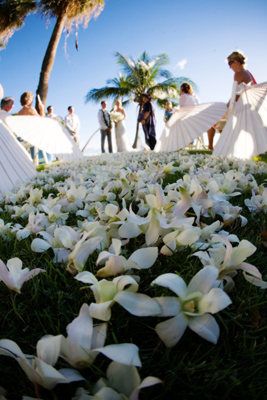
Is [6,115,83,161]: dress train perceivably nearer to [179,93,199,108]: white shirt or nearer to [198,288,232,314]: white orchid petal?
[179,93,199,108]: white shirt

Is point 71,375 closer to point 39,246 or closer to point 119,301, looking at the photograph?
point 119,301

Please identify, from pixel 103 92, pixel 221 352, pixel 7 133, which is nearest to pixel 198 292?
pixel 221 352

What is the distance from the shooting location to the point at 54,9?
1234 centimetres

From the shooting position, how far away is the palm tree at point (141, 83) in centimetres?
2112

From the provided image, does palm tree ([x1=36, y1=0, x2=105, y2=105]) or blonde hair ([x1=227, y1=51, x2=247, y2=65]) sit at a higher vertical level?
palm tree ([x1=36, y1=0, x2=105, y2=105])

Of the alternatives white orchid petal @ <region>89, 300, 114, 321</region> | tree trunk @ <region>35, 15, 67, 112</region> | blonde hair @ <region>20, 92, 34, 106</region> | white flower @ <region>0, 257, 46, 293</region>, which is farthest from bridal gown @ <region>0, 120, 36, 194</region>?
tree trunk @ <region>35, 15, 67, 112</region>

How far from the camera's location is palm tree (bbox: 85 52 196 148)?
21.1 metres

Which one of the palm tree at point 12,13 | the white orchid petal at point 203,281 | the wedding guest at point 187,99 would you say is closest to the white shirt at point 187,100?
the wedding guest at point 187,99

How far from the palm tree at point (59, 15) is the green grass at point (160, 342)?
10.0 meters

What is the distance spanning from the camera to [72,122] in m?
10.5

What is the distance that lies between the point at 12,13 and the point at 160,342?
63.9 feet

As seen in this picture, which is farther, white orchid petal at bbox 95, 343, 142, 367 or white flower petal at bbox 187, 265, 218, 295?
white flower petal at bbox 187, 265, 218, 295

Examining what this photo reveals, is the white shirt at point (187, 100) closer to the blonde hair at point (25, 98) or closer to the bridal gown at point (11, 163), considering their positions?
the blonde hair at point (25, 98)

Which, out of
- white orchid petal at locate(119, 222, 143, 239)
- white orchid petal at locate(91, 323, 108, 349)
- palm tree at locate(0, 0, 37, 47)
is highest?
palm tree at locate(0, 0, 37, 47)
